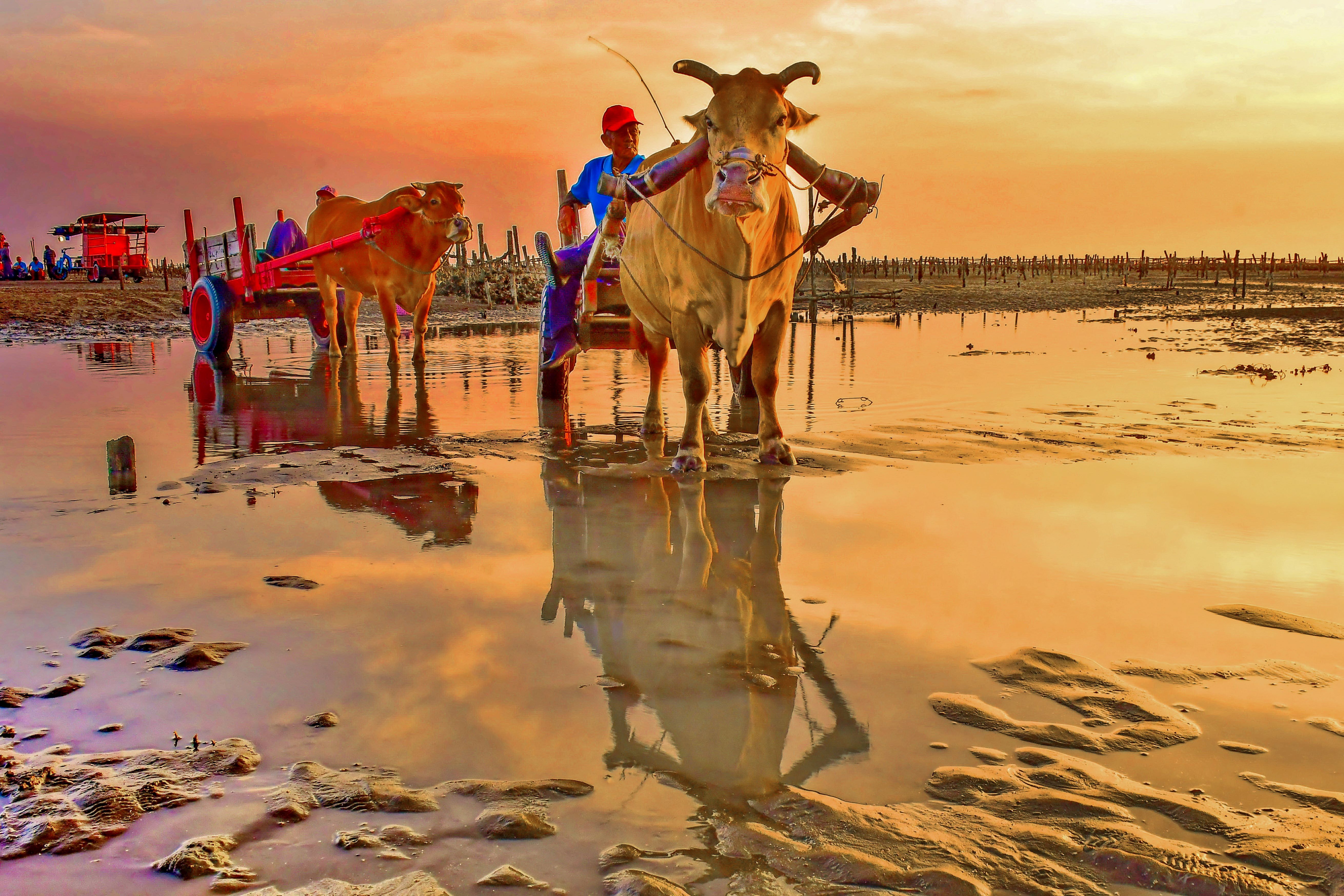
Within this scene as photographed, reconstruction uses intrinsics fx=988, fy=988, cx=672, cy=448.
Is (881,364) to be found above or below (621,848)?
above

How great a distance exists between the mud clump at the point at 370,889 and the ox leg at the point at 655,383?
549 cm

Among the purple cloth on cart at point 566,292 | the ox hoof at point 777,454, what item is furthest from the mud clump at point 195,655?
the purple cloth on cart at point 566,292

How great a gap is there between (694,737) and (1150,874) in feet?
3.77

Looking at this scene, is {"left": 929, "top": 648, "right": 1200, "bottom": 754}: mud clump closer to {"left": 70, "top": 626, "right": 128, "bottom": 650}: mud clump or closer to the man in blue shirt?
{"left": 70, "top": 626, "right": 128, "bottom": 650}: mud clump

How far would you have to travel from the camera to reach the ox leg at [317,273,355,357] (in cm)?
1355

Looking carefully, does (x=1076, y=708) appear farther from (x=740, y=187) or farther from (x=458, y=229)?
(x=458, y=229)

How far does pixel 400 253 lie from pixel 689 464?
795 cm

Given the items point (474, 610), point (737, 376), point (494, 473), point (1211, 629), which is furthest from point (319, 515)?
point (737, 376)

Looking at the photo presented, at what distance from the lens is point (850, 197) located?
19.2 feet

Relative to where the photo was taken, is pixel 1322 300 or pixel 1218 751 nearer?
pixel 1218 751

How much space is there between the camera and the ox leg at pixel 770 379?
247 inches

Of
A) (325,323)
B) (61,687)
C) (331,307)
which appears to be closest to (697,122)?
(61,687)

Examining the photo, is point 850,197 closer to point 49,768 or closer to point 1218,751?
point 1218,751

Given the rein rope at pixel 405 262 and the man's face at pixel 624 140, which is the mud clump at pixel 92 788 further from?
the rein rope at pixel 405 262
